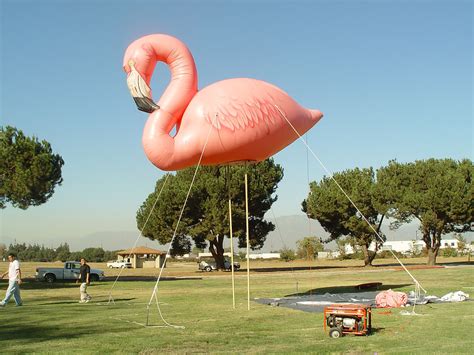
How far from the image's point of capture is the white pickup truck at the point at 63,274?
113ft

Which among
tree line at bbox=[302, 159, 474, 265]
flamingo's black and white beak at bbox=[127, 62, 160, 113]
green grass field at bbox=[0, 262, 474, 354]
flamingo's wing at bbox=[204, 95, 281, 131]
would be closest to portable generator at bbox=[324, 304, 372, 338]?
green grass field at bbox=[0, 262, 474, 354]

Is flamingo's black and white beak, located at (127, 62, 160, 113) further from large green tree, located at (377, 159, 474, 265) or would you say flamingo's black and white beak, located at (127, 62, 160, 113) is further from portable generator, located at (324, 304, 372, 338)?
large green tree, located at (377, 159, 474, 265)

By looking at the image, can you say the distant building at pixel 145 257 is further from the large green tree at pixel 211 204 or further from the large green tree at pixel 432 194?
the large green tree at pixel 432 194

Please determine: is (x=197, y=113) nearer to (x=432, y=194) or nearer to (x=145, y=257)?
(x=432, y=194)

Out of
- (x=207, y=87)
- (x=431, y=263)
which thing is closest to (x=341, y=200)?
(x=431, y=263)

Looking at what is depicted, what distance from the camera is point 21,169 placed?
29.6 m

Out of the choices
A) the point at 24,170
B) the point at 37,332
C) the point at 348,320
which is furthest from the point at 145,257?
the point at 348,320

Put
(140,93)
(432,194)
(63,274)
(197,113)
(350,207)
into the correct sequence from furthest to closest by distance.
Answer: (350,207) < (432,194) < (63,274) < (140,93) < (197,113)

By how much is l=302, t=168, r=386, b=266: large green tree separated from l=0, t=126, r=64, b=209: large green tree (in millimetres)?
23662

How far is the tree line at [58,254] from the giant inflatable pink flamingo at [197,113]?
81.0 metres

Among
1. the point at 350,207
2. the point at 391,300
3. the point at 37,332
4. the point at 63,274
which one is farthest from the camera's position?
the point at 350,207

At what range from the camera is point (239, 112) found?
13.8 meters

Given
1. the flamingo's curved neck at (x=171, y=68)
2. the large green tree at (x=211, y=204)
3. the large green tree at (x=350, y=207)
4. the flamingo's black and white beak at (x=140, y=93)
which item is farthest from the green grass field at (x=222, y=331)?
the large green tree at (x=350, y=207)

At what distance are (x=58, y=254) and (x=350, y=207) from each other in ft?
234
